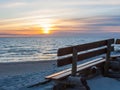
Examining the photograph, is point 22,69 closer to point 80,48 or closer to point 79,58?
point 79,58

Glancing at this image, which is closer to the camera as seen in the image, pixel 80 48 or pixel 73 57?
pixel 73 57

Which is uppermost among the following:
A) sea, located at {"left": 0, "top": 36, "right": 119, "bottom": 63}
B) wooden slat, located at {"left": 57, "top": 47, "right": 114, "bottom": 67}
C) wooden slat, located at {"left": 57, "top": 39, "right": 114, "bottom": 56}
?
wooden slat, located at {"left": 57, "top": 39, "right": 114, "bottom": 56}

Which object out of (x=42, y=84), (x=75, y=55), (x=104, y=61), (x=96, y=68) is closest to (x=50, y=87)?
(x=42, y=84)

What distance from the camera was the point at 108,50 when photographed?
976cm

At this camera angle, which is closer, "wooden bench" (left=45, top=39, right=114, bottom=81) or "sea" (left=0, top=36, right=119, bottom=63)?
"wooden bench" (left=45, top=39, right=114, bottom=81)

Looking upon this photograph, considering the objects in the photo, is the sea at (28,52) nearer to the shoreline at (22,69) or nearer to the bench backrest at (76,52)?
the shoreline at (22,69)

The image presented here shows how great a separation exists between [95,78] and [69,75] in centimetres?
136

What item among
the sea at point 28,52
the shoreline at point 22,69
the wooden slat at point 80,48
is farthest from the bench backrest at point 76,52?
the sea at point 28,52

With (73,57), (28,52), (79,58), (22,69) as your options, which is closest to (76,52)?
(73,57)

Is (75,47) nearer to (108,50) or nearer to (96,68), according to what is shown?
(96,68)

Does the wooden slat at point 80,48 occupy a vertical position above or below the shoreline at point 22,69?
above

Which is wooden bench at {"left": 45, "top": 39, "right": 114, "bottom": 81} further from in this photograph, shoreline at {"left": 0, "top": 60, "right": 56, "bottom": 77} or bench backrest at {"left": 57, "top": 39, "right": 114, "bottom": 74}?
shoreline at {"left": 0, "top": 60, "right": 56, "bottom": 77}

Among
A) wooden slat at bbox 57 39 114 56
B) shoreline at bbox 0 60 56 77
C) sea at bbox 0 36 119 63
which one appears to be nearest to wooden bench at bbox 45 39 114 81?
wooden slat at bbox 57 39 114 56

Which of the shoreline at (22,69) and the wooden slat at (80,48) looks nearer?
the wooden slat at (80,48)
